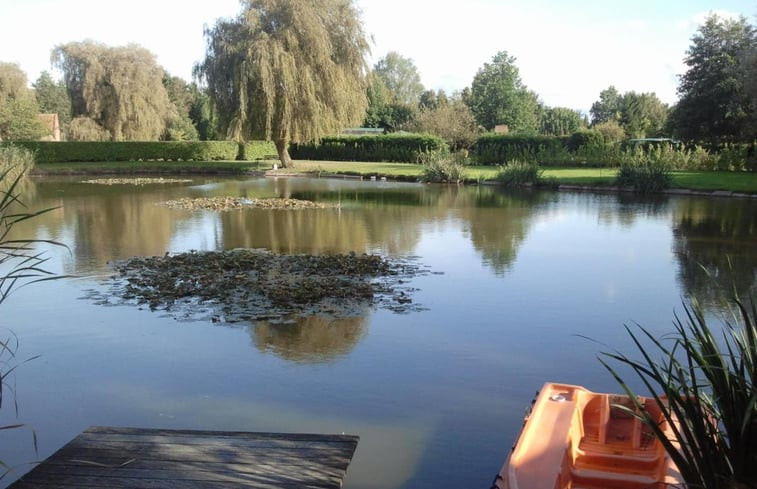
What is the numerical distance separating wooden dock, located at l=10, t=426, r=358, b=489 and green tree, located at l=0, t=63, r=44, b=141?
139 ft

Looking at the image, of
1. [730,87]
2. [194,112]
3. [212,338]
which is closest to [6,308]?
[212,338]

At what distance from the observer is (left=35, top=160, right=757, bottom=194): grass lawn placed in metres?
24.3

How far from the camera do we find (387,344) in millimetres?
6730

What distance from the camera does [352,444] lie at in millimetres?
4008

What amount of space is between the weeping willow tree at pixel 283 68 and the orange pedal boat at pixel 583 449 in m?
27.8

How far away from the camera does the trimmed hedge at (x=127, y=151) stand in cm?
3927

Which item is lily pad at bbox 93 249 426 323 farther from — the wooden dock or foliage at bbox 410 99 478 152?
foliage at bbox 410 99 478 152

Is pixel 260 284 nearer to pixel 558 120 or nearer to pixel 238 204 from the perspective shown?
pixel 238 204

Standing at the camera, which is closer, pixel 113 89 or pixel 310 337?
pixel 310 337

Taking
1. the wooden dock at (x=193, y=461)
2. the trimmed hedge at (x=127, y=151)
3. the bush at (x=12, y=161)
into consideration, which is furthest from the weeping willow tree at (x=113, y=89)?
the wooden dock at (x=193, y=461)

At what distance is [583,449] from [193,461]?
2263 mm

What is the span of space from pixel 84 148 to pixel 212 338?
121 ft

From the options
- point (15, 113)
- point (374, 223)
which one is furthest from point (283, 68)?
point (15, 113)

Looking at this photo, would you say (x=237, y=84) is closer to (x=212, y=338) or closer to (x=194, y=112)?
(x=212, y=338)
